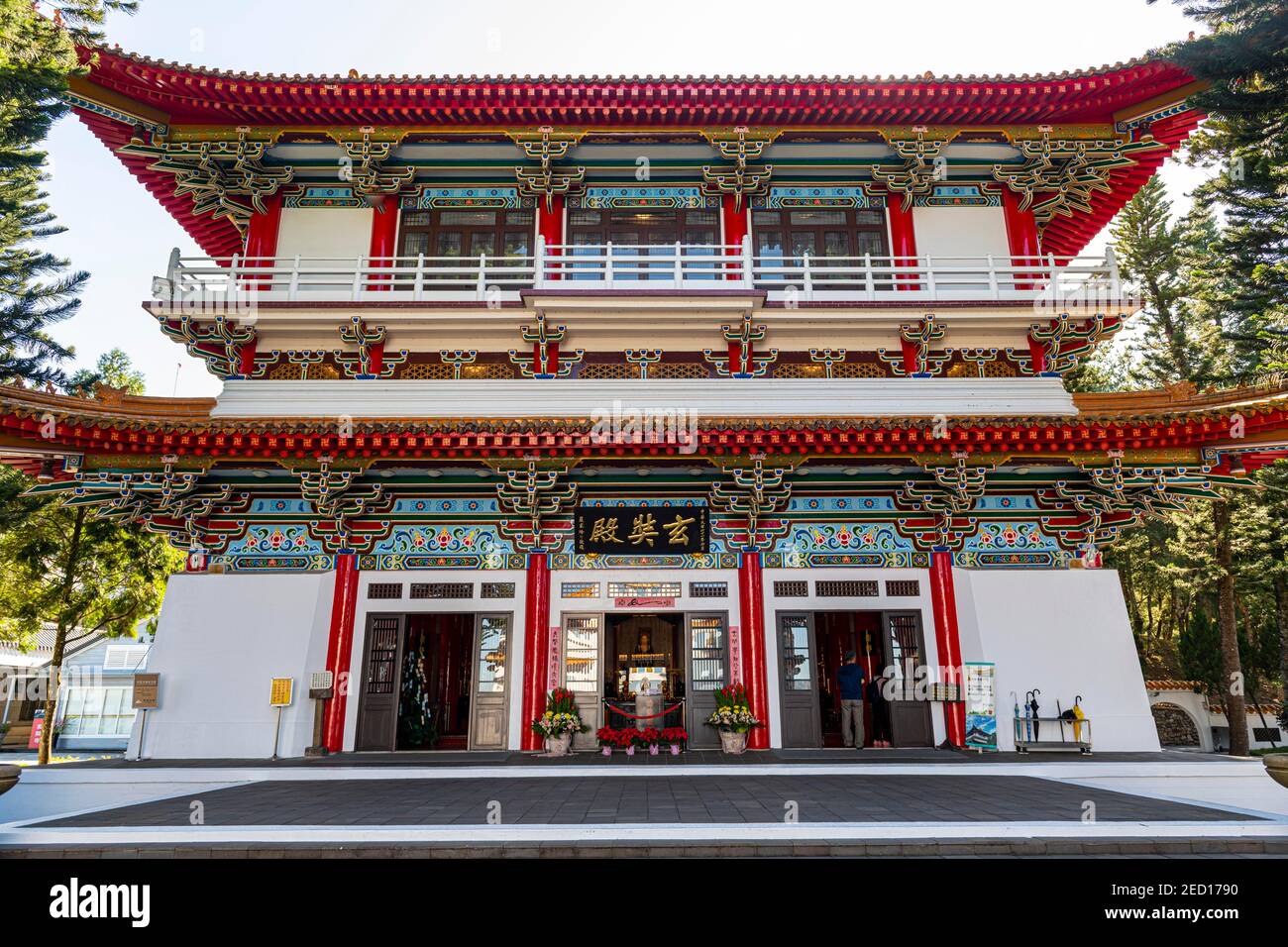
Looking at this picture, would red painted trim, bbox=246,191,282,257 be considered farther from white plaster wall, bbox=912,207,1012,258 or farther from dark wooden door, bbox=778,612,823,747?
white plaster wall, bbox=912,207,1012,258

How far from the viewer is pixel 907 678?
11477mm

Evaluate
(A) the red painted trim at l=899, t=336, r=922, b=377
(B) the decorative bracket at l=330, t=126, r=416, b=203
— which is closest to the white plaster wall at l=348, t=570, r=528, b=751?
(B) the decorative bracket at l=330, t=126, r=416, b=203

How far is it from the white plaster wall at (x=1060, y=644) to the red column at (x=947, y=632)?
130mm

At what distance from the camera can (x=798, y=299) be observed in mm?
12883

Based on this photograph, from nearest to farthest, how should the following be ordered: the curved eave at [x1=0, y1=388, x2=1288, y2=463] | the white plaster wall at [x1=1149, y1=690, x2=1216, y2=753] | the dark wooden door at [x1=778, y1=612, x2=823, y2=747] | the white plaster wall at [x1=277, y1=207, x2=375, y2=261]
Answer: the curved eave at [x1=0, y1=388, x2=1288, y2=463] < the dark wooden door at [x1=778, y1=612, x2=823, y2=747] < the white plaster wall at [x1=277, y1=207, x2=375, y2=261] < the white plaster wall at [x1=1149, y1=690, x2=1216, y2=753]

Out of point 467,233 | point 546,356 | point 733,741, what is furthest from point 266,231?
point 733,741

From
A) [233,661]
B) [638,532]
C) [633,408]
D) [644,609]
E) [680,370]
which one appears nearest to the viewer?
[233,661]

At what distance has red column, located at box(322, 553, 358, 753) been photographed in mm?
11117

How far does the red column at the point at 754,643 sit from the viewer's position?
36.6 feet

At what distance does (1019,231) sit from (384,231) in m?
12.1

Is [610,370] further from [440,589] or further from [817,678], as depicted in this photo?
[817,678]

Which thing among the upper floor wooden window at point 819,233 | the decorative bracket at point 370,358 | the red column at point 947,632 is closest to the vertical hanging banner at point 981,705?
the red column at point 947,632

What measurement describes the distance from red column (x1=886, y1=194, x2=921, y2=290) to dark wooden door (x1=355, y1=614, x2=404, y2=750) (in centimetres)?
1086
